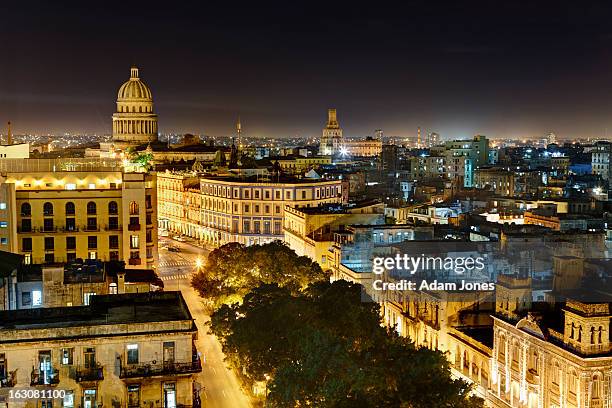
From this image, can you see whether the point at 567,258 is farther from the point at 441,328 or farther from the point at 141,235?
the point at 141,235

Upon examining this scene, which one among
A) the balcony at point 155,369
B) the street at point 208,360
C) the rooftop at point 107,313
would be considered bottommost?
the street at point 208,360

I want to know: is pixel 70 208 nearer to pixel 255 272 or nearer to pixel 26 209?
pixel 26 209

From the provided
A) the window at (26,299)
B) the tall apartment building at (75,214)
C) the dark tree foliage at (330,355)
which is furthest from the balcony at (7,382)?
the tall apartment building at (75,214)

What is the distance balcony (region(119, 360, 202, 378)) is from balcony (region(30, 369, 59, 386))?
321 cm

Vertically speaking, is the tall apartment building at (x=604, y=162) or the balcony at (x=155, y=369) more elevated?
the tall apartment building at (x=604, y=162)

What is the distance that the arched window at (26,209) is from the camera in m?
81.2

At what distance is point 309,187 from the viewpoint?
120 m

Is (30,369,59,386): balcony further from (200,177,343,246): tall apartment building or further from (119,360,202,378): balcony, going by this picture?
(200,177,343,246): tall apartment building

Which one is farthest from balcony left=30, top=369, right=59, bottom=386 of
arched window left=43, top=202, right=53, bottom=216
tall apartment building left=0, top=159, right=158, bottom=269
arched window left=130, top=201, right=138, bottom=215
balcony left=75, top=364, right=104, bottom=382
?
arched window left=130, top=201, right=138, bottom=215

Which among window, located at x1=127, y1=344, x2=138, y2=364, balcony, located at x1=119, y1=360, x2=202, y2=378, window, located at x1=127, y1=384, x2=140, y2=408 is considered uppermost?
window, located at x1=127, y1=344, x2=138, y2=364

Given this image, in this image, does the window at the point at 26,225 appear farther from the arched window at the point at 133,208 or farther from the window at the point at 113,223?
the arched window at the point at 133,208

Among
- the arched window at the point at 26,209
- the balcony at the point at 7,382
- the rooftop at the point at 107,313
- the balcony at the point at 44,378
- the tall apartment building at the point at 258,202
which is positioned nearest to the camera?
the balcony at the point at 7,382

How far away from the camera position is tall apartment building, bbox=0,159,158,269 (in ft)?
266

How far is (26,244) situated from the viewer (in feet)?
266
